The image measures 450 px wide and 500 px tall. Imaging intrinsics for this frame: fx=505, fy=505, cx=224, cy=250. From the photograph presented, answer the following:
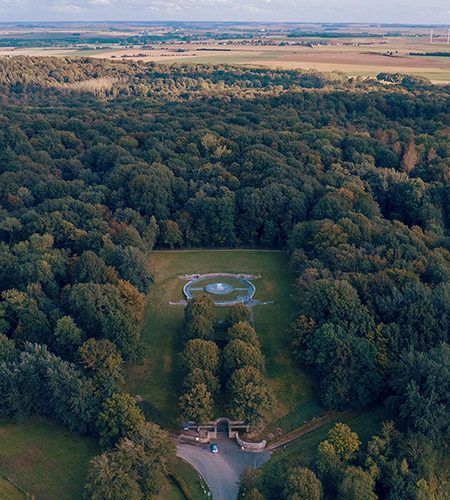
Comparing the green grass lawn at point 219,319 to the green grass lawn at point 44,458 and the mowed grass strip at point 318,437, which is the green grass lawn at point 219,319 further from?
the green grass lawn at point 44,458

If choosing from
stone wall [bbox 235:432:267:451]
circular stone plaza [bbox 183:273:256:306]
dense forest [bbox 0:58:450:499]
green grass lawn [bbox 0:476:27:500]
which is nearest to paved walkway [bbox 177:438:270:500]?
stone wall [bbox 235:432:267:451]

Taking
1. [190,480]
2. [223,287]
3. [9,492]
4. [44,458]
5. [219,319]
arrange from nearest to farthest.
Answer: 1. [9,492]
2. [190,480]
3. [44,458]
4. [219,319]
5. [223,287]

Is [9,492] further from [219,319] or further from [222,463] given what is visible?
[219,319]

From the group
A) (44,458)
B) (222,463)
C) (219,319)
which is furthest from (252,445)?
(219,319)

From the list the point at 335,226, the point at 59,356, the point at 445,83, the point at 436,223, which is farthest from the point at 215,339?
the point at 445,83

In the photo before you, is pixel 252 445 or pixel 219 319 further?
pixel 219 319

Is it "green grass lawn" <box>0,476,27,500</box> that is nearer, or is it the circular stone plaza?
"green grass lawn" <box>0,476,27,500</box>

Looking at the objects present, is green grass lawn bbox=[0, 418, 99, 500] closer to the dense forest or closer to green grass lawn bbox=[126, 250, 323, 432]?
the dense forest
